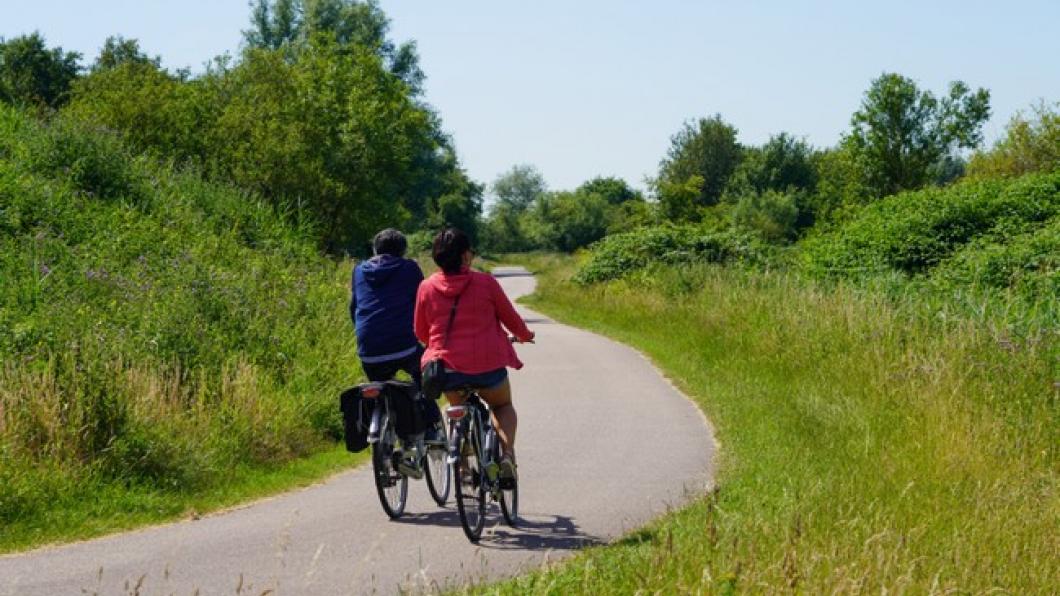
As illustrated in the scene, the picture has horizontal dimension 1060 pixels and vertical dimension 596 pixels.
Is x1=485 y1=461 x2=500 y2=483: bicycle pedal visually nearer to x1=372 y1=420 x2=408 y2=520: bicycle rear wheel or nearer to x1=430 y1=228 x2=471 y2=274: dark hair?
x1=372 y1=420 x2=408 y2=520: bicycle rear wheel

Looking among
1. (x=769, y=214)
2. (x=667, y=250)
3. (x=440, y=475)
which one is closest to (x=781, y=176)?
(x=769, y=214)

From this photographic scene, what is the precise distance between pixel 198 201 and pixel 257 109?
301 inches

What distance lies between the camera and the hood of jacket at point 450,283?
7652 mm

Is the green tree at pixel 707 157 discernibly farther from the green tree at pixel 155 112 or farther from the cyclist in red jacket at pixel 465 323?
the cyclist in red jacket at pixel 465 323

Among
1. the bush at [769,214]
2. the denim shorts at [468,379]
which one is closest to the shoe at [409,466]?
the denim shorts at [468,379]

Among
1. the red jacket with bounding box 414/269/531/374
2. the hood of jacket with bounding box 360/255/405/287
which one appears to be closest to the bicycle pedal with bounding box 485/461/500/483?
the red jacket with bounding box 414/269/531/374

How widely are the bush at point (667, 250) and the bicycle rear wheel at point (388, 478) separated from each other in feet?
86.2

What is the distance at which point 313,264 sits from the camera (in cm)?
2158

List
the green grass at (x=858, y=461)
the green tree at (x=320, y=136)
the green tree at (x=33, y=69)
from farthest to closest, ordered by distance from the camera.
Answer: the green tree at (x=33, y=69)
the green tree at (x=320, y=136)
the green grass at (x=858, y=461)

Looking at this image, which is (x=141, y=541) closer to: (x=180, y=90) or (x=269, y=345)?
(x=269, y=345)

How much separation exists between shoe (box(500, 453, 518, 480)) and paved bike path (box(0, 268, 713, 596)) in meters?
0.44

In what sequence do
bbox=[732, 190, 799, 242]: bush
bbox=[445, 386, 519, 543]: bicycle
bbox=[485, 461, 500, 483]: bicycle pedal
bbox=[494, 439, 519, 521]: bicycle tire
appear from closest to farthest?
bbox=[445, 386, 519, 543]: bicycle, bbox=[485, 461, 500, 483]: bicycle pedal, bbox=[494, 439, 519, 521]: bicycle tire, bbox=[732, 190, 799, 242]: bush

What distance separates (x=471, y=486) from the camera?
773cm

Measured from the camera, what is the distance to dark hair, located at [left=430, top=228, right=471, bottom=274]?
7.65 meters
